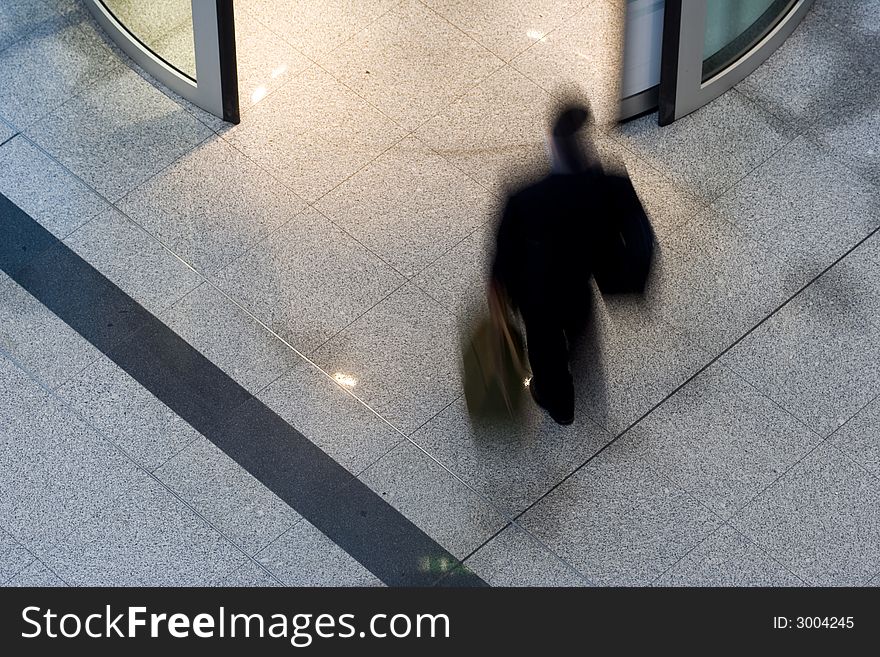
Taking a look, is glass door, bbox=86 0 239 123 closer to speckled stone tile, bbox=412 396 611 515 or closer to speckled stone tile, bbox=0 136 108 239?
speckled stone tile, bbox=0 136 108 239

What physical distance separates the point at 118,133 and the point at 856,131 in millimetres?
4397

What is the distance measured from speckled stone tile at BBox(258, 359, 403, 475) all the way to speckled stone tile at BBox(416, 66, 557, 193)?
1650 millimetres

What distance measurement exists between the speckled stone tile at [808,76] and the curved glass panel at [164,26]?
10.9 feet

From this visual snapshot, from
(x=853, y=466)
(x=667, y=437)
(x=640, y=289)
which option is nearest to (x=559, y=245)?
(x=640, y=289)

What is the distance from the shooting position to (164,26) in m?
8.61

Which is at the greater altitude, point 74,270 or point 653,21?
point 653,21

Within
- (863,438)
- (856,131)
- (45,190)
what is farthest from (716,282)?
(45,190)

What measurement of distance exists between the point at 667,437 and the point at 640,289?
82 centimetres

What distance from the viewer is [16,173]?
836 centimetres

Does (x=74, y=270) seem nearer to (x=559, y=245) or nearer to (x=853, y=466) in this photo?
(x=559, y=245)

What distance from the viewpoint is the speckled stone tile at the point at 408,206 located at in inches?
316

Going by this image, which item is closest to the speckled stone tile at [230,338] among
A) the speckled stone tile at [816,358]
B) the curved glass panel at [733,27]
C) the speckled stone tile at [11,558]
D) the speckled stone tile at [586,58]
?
the speckled stone tile at [11,558]

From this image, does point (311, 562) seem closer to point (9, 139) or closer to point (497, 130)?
point (497, 130)

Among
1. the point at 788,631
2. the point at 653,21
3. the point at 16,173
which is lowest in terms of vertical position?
Result: the point at 788,631
